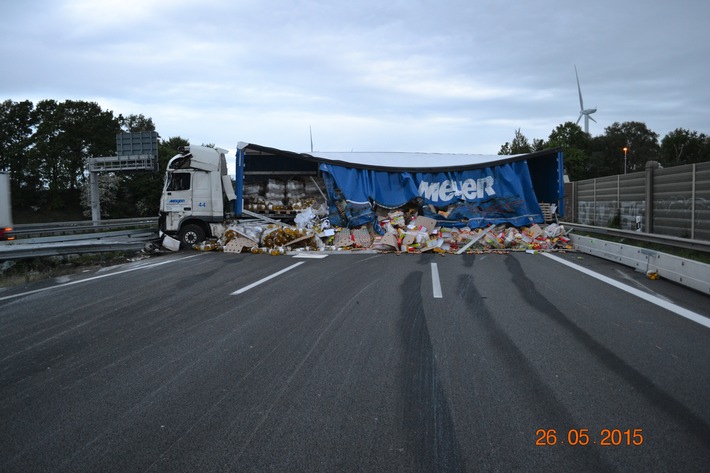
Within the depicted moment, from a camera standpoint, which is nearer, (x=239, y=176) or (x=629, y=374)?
(x=629, y=374)

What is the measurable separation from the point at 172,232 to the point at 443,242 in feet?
29.5

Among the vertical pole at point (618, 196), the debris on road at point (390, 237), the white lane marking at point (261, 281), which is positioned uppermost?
the vertical pole at point (618, 196)

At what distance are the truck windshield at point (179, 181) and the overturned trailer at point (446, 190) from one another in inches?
73.4

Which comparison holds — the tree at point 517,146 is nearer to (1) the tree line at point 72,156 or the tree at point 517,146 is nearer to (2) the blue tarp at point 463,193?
(1) the tree line at point 72,156

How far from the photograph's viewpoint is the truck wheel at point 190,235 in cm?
1534

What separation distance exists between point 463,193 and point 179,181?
31.9ft

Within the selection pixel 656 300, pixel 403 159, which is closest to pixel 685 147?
pixel 403 159

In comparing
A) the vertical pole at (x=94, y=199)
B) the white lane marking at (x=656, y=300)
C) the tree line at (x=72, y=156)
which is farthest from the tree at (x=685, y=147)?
the vertical pole at (x=94, y=199)

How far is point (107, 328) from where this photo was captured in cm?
581

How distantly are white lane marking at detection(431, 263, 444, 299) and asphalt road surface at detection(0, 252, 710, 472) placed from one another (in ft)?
0.28

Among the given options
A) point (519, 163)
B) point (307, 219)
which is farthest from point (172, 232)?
point (519, 163)

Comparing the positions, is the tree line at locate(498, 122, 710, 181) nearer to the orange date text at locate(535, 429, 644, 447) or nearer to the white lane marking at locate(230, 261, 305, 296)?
the white lane marking at locate(230, 261, 305, 296)

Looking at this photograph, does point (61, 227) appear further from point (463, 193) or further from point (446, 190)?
point (463, 193)

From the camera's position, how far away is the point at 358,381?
3986 mm
